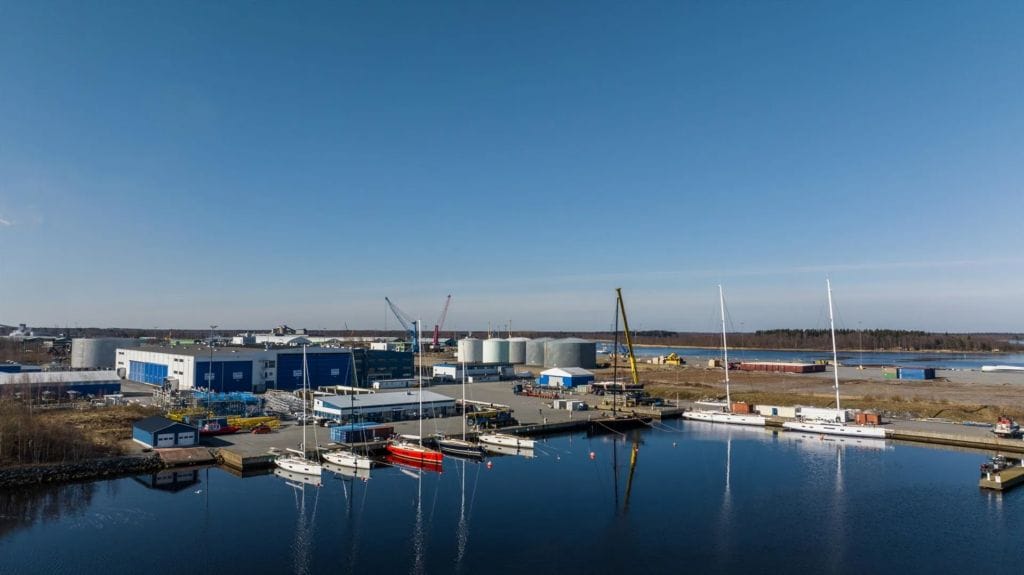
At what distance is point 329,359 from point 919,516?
123 feet

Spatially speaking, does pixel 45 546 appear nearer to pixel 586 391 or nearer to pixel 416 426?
pixel 416 426

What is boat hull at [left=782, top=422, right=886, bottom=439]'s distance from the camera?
3244 centimetres

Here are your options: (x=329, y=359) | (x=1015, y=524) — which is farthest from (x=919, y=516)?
(x=329, y=359)

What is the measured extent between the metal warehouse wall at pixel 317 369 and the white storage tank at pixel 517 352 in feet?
103

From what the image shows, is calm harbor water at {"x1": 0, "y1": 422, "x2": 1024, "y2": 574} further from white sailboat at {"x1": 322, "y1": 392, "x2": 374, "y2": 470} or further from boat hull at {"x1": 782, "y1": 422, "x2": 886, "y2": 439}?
boat hull at {"x1": 782, "y1": 422, "x2": 886, "y2": 439}

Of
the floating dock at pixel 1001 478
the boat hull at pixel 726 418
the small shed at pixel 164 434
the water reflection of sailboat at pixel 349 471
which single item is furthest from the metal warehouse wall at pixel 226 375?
the floating dock at pixel 1001 478

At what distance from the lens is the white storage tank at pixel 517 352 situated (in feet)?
253

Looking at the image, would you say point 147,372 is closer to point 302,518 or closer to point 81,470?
point 81,470

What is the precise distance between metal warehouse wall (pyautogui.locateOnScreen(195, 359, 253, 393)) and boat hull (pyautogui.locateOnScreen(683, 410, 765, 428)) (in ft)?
95.2

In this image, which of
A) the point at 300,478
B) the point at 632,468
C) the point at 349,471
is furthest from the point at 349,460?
the point at 632,468

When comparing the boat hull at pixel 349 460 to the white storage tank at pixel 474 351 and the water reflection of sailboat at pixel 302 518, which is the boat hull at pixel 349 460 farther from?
the white storage tank at pixel 474 351

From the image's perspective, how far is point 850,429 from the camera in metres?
33.3

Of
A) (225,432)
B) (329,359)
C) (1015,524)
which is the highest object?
(329,359)

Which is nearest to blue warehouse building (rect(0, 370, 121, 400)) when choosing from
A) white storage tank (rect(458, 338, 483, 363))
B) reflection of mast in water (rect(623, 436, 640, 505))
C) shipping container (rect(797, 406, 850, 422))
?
reflection of mast in water (rect(623, 436, 640, 505))
